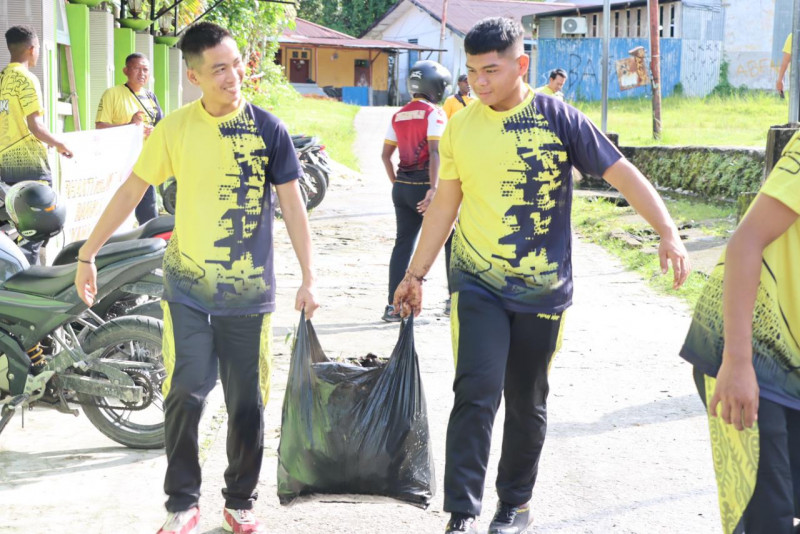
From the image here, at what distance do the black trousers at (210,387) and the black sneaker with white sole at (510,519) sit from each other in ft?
3.00

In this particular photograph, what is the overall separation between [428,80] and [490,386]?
425 cm

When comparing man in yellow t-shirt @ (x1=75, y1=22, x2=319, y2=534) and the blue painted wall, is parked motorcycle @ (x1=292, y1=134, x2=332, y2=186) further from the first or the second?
the blue painted wall

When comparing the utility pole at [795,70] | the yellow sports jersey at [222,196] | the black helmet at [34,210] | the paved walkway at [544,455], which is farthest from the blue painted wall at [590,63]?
the yellow sports jersey at [222,196]

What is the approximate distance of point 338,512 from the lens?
4.45 m

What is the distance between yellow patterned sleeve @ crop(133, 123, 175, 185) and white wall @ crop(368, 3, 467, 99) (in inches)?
1963

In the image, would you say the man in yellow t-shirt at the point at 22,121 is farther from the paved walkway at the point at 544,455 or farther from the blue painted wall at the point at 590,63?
the blue painted wall at the point at 590,63

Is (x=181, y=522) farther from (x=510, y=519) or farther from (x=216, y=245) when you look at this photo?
(x=510, y=519)

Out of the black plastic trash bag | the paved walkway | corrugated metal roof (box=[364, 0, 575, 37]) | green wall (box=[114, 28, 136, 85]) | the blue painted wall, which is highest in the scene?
corrugated metal roof (box=[364, 0, 575, 37])

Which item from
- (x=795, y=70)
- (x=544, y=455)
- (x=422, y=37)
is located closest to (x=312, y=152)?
(x=795, y=70)

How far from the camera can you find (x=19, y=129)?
8086 mm

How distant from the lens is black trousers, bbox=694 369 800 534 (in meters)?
2.64

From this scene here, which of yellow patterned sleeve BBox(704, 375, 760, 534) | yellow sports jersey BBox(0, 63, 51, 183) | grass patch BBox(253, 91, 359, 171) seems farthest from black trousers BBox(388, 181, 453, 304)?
grass patch BBox(253, 91, 359, 171)

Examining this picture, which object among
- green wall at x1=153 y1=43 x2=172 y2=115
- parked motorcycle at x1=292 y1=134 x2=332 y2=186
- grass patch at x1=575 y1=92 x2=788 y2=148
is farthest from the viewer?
grass patch at x1=575 y1=92 x2=788 y2=148

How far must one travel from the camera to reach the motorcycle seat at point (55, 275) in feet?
15.7
